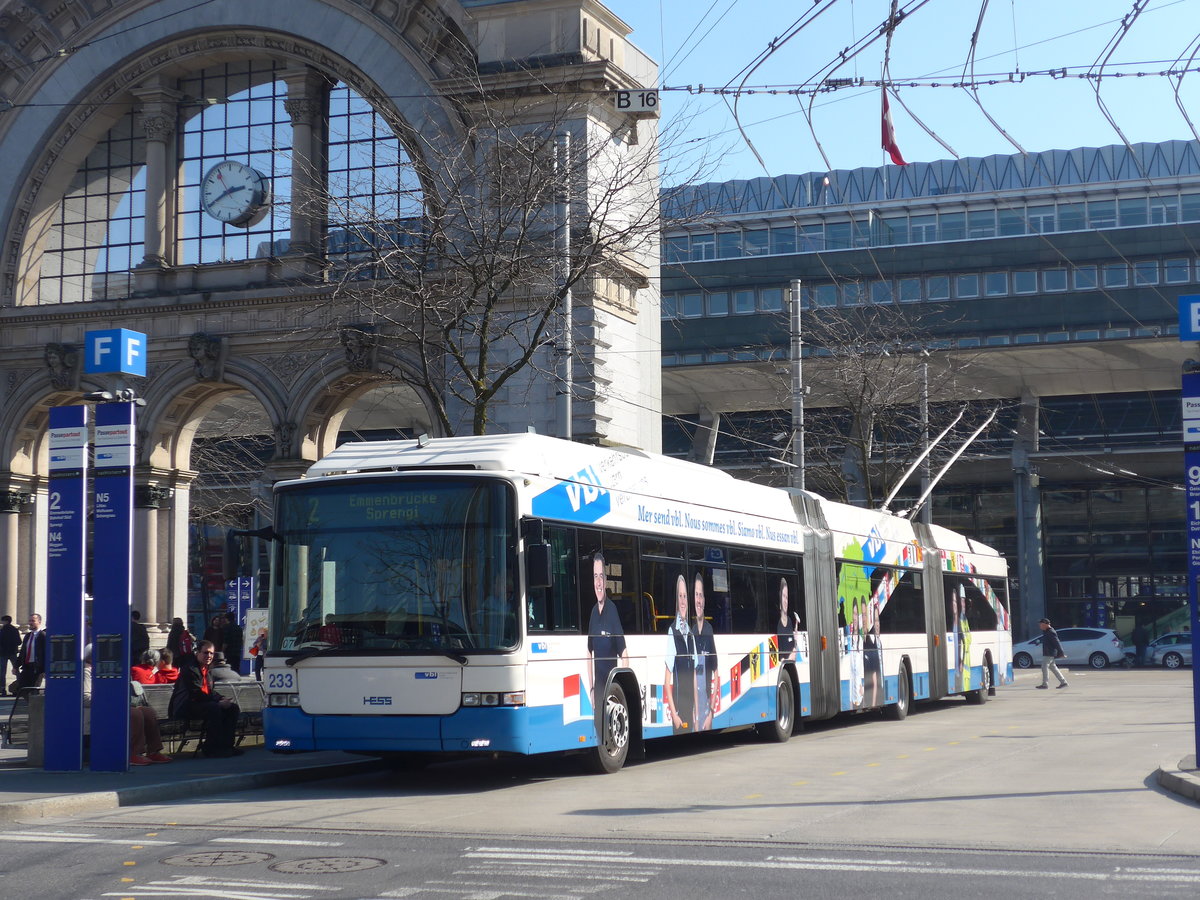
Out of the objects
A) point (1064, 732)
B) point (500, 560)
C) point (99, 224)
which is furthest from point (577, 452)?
point (99, 224)

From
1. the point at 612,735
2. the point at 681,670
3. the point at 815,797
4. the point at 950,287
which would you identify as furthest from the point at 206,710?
the point at 950,287

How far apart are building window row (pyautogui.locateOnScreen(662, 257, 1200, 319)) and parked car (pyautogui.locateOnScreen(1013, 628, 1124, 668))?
10.6 m

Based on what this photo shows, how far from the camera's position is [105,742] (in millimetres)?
14898

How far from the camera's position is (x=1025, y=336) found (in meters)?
50.4

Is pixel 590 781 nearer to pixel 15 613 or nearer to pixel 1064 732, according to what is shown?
pixel 1064 732

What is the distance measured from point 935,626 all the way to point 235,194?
15.4 meters

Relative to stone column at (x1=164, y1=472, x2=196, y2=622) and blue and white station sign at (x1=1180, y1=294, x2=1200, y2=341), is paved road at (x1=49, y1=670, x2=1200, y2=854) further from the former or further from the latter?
stone column at (x1=164, y1=472, x2=196, y2=622)

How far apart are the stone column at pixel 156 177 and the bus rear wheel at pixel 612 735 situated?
18.9 meters

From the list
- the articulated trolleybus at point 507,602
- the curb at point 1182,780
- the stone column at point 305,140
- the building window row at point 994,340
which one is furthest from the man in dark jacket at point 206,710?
the building window row at point 994,340

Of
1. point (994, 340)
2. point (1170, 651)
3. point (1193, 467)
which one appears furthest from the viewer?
point (994, 340)

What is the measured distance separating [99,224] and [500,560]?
22.4 m

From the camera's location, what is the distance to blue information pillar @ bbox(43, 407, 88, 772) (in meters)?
14.9

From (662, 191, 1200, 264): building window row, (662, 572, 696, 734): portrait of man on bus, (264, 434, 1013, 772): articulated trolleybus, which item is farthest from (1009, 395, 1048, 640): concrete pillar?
(662, 572, 696, 734): portrait of man on bus

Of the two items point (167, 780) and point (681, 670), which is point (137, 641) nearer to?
point (681, 670)
